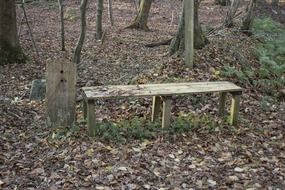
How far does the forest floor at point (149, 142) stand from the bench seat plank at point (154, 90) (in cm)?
54

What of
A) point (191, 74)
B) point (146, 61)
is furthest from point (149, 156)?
point (146, 61)

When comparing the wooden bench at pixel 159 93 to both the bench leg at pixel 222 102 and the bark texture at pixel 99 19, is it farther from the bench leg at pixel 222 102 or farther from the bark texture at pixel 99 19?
the bark texture at pixel 99 19

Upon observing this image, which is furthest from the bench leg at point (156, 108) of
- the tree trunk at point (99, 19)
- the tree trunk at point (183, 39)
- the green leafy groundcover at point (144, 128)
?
the tree trunk at point (99, 19)

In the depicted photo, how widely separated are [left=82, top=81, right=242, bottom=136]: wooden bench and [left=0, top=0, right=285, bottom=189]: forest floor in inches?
10.2

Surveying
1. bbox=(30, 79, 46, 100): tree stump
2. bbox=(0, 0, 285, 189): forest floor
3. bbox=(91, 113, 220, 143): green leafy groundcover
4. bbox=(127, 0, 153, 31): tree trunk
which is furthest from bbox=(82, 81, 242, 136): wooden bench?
bbox=(127, 0, 153, 31): tree trunk

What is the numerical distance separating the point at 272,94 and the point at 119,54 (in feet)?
16.5

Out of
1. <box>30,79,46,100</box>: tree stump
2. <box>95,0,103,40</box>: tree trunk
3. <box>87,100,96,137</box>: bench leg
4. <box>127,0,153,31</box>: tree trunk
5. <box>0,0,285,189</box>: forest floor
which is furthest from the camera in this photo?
<box>127,0,153,31</box>: tree trunk

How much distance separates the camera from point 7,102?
7.67m

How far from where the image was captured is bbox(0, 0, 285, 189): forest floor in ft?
16.0

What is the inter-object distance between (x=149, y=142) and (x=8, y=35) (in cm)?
605

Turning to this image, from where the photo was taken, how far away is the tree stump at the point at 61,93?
238 inches

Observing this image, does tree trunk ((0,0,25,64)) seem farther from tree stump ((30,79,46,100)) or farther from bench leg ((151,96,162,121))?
bench leg ((151,96,162,121))

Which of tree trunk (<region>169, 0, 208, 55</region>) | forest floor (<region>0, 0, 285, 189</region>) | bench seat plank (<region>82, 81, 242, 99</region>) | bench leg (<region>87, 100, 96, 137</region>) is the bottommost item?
forest floor (<region>0, 0, 285, 189</region>)

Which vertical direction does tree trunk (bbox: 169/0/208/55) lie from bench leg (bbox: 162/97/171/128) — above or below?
above
